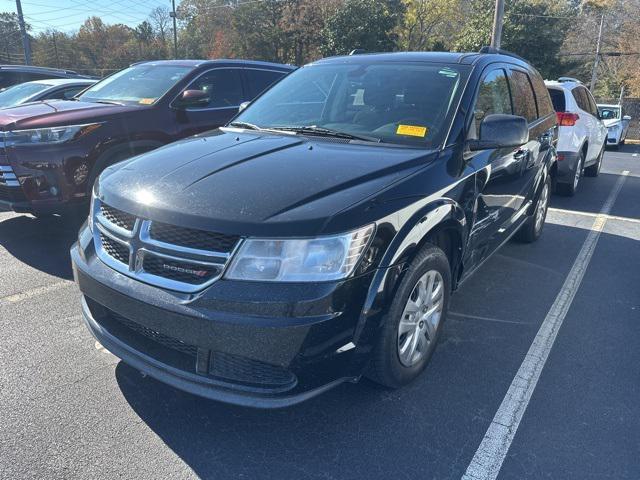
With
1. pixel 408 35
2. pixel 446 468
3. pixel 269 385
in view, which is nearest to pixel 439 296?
pixel 446 468

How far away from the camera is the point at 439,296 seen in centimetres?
296

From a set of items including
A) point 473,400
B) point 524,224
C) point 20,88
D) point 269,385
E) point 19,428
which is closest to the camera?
point 269,385

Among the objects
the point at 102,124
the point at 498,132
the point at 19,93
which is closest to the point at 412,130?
the point at 498,132

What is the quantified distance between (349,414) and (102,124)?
3.71 meters

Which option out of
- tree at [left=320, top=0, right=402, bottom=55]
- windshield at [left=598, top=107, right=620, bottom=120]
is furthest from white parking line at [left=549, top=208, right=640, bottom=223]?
tree at [left=320, top=0, right=402, bottom=55]

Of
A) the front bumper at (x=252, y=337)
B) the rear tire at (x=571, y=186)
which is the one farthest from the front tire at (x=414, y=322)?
the rear tire at (x=571, y=186)

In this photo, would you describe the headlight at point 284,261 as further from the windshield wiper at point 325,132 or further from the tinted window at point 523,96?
the tinted window at point 523,96

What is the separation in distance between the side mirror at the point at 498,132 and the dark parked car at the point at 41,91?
6747mm

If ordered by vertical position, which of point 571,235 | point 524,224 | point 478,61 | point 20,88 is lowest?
point 571,235

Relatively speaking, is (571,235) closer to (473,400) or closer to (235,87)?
(473,400)

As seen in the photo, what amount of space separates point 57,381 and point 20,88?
7.10 metres

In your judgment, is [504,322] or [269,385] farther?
[504,322]

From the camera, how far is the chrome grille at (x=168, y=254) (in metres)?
2.17

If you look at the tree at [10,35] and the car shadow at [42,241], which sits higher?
the tree at [10,35]
